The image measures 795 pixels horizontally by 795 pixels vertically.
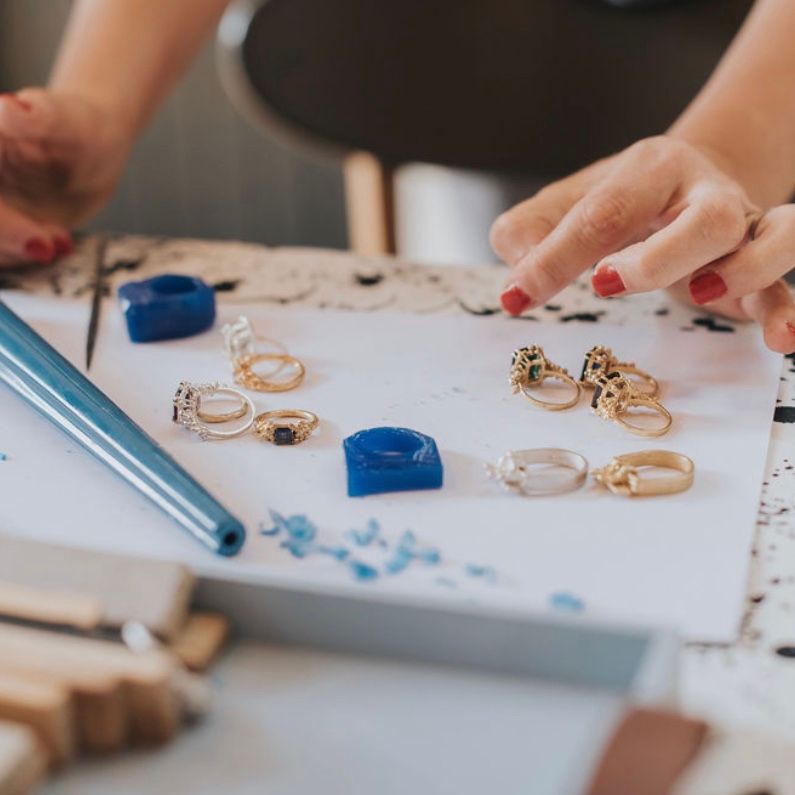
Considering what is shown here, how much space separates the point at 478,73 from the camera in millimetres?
1144

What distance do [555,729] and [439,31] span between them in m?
0.95

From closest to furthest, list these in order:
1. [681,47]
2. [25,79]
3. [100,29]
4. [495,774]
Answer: [495,774] < [100,29] < [681,47] < [25,79]

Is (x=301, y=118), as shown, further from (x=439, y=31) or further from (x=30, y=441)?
(x=30, y=441)

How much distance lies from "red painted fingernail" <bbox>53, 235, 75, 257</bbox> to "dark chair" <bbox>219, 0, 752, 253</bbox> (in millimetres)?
396

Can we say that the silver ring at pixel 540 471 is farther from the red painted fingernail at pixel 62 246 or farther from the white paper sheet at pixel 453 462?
the red painted fingernail at pixel 62 246

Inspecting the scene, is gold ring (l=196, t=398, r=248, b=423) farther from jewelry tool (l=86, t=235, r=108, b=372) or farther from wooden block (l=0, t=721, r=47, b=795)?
wooden block (l=0, t=721, r=47, b=795)

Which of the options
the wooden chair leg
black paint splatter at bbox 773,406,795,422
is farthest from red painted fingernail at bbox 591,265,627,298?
the wooden chair leg

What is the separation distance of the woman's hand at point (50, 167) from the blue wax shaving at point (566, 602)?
52 cm

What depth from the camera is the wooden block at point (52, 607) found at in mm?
377

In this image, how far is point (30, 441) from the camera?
1.85 feet

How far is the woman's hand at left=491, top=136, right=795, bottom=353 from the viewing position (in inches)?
23.4

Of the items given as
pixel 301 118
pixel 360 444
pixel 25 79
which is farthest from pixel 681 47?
pixel 25 79

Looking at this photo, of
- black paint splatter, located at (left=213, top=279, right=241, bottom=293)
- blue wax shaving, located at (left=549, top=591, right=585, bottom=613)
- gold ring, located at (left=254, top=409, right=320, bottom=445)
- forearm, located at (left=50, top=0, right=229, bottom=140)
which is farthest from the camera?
forearm, located at (left=50, top=0, right=229, bottom=140)

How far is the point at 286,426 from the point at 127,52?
0.51m
